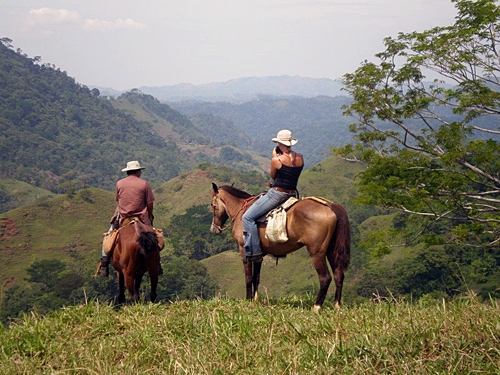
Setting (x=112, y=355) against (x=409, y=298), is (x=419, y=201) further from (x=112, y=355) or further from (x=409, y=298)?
(x=112, y=355)

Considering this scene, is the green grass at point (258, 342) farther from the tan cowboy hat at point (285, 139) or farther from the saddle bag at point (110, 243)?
the tan cowboy hat at point (285, 139)

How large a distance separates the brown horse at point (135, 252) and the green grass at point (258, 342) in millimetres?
1528

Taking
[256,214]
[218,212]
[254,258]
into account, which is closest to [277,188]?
[256,214]

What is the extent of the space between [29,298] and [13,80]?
131099mm

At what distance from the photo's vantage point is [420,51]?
16.4 metres

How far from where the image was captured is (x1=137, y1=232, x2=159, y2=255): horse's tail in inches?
305

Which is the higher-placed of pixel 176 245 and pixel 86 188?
pixel 86 188

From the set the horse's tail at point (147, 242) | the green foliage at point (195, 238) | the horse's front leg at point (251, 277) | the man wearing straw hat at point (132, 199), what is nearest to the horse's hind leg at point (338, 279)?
the horse's front leg at point (251, 277)

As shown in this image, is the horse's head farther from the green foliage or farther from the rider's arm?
the green foliage

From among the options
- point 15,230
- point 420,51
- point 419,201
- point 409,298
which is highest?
point 420,51

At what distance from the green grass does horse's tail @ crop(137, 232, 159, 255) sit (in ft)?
5.10

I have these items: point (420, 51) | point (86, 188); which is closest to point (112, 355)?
point (420, 51)

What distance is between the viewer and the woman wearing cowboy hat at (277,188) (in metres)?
7.70

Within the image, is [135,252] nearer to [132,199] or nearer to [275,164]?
[132,199]
